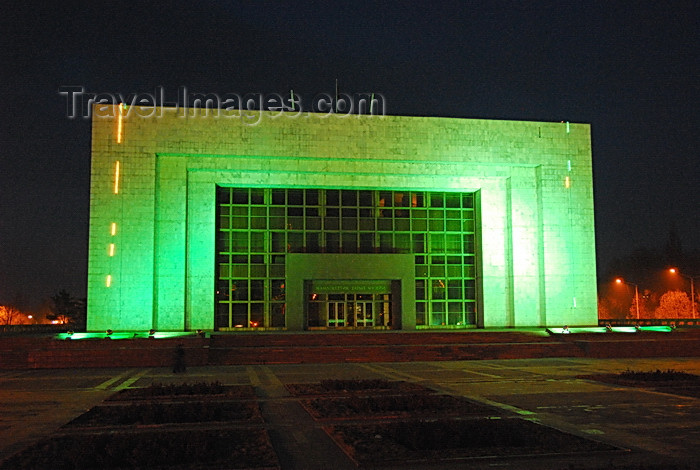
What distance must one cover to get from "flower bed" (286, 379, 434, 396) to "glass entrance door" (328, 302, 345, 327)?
19.6m

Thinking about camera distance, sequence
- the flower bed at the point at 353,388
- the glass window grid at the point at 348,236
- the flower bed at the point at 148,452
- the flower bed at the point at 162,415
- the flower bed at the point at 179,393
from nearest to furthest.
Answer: the flower bed at the point at 148,452, the flower bed at the point at 162,415, the flower bed at the point at 179,393, the flower bed at the point at 353,388, the glass window grid at the point at 348,236

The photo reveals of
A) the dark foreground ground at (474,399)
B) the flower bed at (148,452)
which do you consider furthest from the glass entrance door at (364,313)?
the flower bed at (148,452)

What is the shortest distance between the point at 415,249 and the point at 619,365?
54.7 feet

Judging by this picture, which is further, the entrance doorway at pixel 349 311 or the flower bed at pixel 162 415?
the entrance doorway at pixel 349 311

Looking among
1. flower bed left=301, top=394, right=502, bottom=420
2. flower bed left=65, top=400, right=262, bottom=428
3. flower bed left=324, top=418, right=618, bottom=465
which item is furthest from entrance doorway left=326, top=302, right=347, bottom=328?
flower bed left=324, top=418, right=618, bottom=465

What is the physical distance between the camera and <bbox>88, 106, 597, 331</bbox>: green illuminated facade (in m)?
35.4

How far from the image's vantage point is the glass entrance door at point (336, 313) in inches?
1501

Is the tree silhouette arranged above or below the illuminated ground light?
below

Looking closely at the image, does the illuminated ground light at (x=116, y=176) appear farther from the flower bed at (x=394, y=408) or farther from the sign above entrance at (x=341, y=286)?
the flower bed at (x=394, y=408)

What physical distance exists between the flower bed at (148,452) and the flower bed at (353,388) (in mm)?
5993

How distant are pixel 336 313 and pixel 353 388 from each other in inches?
819

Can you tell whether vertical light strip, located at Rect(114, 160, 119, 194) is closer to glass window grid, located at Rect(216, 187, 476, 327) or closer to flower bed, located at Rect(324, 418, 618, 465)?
glass window grid, located at Rect(216, 187, 476, 327)

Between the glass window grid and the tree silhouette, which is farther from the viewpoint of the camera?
the tree silhouette

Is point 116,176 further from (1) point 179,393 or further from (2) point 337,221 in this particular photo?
(1) point 179,393
